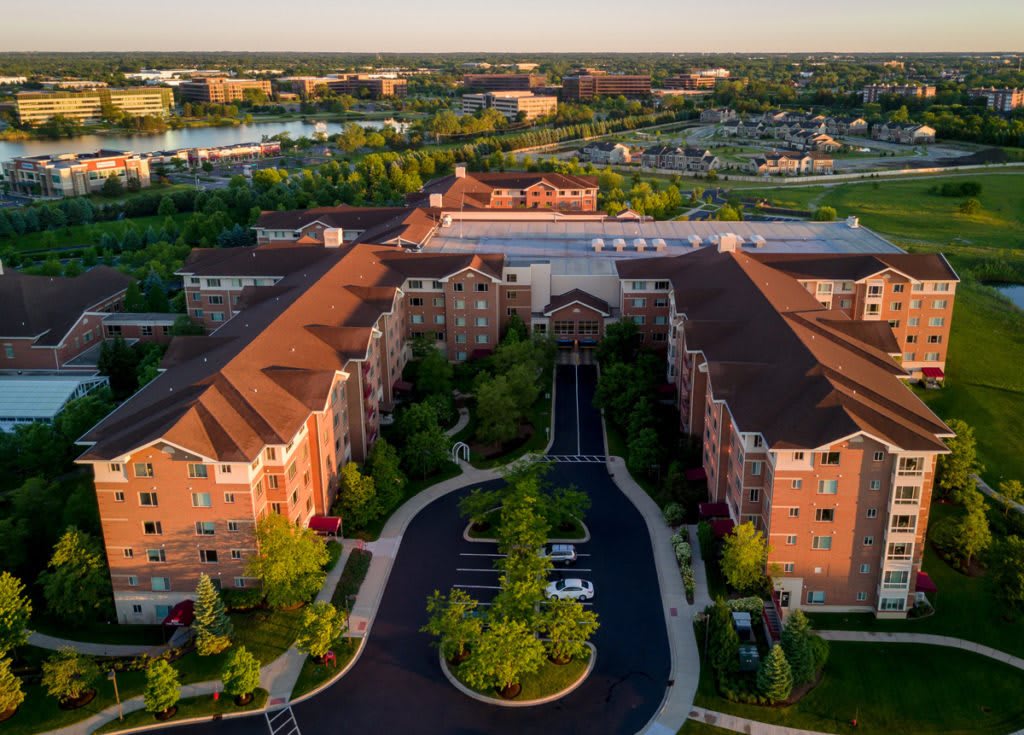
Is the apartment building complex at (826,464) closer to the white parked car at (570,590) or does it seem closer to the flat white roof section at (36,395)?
the white parked car at (570,590)

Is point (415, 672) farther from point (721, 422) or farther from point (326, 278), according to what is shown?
point (326, 278)

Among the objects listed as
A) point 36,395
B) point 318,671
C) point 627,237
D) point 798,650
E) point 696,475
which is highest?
point 627,237

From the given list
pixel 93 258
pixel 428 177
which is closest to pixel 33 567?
pixel 93 258

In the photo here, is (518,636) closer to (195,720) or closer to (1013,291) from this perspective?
(195,720)

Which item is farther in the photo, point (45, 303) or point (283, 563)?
point (45, 303)

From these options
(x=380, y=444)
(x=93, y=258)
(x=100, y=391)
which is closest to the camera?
(x=380, y=444)

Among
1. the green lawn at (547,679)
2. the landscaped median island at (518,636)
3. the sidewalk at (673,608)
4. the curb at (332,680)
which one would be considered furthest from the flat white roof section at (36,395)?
the green lawn at (547,679)

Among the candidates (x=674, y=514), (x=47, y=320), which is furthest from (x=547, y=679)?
(x=47, y=320)

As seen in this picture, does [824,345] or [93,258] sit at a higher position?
[824,345]
